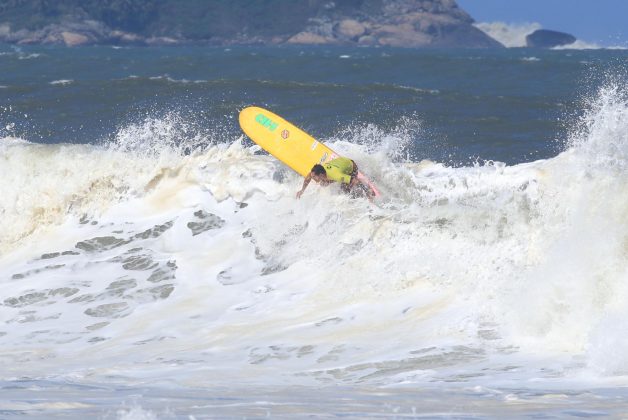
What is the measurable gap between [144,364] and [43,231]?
622 centimetres

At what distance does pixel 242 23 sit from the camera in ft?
574

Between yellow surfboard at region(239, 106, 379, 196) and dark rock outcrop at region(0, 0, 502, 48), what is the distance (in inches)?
5153

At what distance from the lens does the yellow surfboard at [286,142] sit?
1667 centimetres

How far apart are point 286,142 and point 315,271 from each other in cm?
428

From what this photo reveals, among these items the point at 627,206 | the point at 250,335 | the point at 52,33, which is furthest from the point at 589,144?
the point at 52,33

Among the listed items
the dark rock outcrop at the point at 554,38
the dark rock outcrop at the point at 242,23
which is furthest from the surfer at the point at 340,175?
the dark rock outcrop at the point at 554,38

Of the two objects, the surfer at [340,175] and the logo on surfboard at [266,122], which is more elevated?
the logo on surfboard at [266,122]

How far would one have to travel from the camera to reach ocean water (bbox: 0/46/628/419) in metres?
9.16

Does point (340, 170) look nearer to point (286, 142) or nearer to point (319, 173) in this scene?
point (319, 173)

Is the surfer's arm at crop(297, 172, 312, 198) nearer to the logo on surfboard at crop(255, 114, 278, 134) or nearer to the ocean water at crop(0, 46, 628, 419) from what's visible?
the ocean water at crop(0, 46, 628, 419)

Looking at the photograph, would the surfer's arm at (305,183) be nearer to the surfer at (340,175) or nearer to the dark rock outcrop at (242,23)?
the surfer at (340,175)

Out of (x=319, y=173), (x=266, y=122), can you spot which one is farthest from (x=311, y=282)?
(x=266, y=122)

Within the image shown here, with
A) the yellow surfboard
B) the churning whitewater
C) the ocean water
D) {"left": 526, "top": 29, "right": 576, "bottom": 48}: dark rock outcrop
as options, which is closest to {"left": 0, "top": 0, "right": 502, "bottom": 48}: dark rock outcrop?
{"left": 526, "top": 29, "right": 576, "bottom": 48}: dark rock outcrop

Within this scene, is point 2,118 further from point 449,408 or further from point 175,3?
point 175,3
